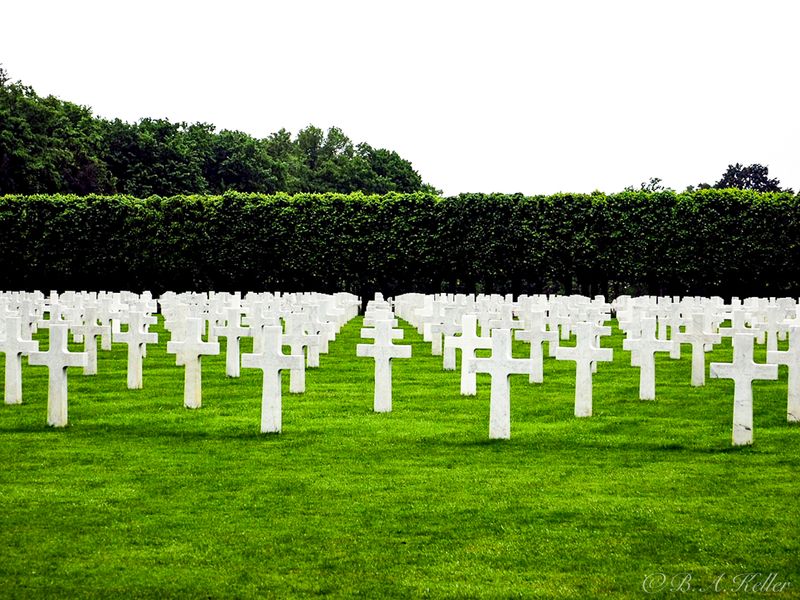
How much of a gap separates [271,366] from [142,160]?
59.6m

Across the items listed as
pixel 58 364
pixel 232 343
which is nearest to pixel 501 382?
pixel 58 364

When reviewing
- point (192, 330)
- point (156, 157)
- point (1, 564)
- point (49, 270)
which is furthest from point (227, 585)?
point (156, 157)

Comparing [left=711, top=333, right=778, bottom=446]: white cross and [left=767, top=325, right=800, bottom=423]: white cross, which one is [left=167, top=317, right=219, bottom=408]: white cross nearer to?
[left=711, top=333, right=778, bottom=446]: white cross

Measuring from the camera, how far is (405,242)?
1923 inches

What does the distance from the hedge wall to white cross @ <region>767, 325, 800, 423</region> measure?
33710mm

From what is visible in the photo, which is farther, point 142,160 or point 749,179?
point 749,179

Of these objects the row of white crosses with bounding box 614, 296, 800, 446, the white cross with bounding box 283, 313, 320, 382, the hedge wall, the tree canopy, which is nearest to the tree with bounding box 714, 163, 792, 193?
the tree canopy

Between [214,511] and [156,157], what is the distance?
63.3 m

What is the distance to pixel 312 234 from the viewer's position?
49.5 m

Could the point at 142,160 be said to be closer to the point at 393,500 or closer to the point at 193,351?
the point at 193,351

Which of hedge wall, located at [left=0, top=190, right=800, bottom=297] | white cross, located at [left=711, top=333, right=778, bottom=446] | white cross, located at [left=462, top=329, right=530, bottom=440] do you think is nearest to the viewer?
white cross, located at [left=711, top=333, right=778, bottom=446]

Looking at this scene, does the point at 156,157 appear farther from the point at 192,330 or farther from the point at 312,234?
the point at 192,330

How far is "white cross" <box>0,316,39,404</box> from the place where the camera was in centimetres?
1328

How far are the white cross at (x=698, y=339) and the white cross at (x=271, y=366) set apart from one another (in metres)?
6.17
